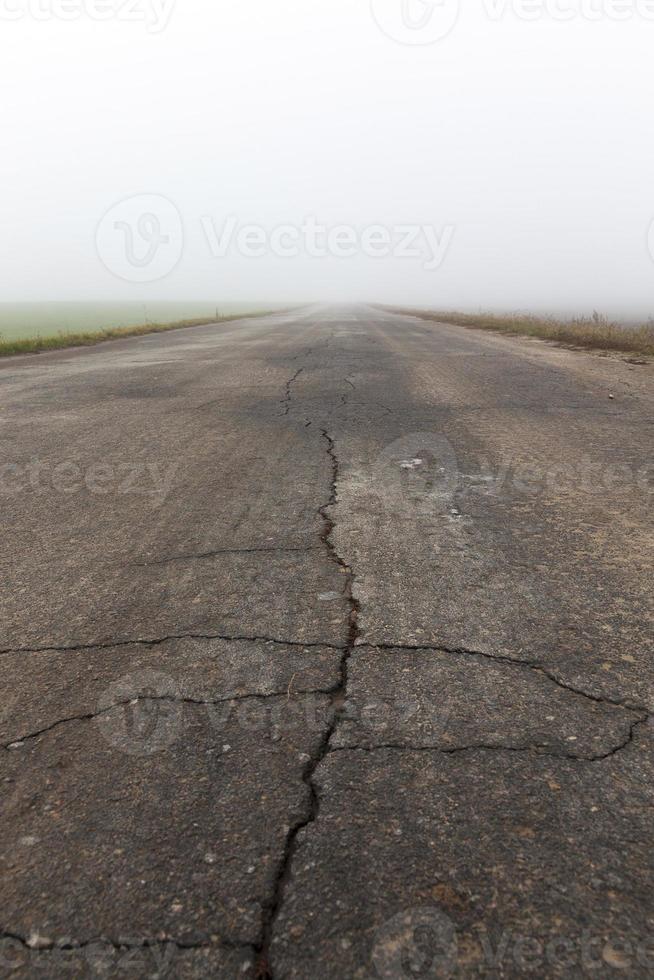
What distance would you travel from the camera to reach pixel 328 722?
1748 millimetres

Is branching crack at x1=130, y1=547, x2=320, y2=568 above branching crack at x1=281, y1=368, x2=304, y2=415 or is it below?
above

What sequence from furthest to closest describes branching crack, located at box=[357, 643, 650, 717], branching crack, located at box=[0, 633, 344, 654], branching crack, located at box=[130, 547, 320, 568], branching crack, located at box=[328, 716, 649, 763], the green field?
the green field, branching crack, located at box=[130, 547, 320, 568], branching crack, located at box=[0, 633, 344, 654], branching crack, located at box=[357, 643, 650, 717], branching crack, located at box=[328, 716, 649, 763]

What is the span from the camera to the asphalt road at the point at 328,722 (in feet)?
3.89

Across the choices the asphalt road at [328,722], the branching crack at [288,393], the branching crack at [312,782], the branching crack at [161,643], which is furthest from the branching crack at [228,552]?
the branching crack at [288,393]

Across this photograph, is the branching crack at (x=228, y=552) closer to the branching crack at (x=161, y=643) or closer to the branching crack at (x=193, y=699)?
the branching crack at (x=161, y=643)

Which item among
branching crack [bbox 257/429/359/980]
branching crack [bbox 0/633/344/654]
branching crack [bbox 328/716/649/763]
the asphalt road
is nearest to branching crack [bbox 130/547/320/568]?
the asphalt road

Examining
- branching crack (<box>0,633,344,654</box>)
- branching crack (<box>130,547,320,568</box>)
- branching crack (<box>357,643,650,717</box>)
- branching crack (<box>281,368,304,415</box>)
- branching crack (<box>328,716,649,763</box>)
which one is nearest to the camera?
branching crack (<box>328,716,649,763</box>)

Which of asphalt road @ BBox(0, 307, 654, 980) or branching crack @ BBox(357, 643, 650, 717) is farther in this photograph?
branching crack @ BBox(357, 643, 650, 717)

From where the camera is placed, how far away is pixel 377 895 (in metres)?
1.24

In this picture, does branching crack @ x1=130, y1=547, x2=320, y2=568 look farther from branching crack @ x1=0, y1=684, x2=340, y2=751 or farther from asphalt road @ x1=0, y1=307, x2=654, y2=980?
branching crack @ x1=0, y1=684, x2=340, y2=751

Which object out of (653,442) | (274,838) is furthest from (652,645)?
(653,442)

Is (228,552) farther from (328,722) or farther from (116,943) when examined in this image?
(116,943)

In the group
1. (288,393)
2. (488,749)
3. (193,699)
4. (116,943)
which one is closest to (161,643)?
(193,699)

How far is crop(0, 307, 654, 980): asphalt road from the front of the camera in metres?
1.19
